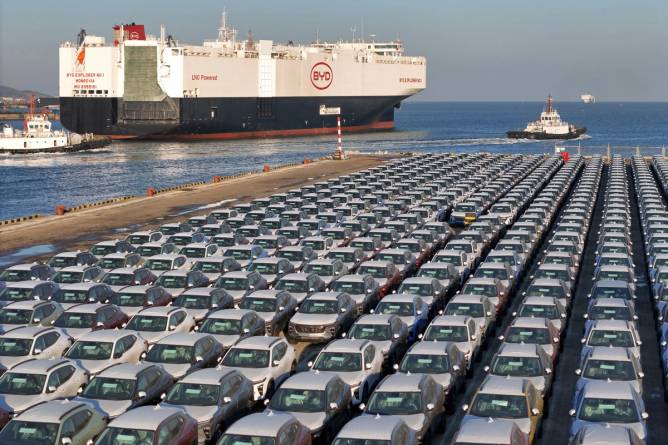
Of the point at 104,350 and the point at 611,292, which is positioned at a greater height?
the point at 611,292

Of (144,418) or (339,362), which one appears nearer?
(144,418)

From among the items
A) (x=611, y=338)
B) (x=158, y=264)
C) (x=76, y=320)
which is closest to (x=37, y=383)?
(x=76, y=320)

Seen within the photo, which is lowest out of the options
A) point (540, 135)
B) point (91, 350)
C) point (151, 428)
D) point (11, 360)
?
point (11, 360)

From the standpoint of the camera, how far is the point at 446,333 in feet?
65.4

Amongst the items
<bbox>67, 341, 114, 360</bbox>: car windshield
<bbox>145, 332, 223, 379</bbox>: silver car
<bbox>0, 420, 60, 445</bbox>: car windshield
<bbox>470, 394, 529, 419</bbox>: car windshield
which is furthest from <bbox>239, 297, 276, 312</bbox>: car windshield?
<bbox>0, 420, 60, 445</bbox>: car windshield

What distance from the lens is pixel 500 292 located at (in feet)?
80.4

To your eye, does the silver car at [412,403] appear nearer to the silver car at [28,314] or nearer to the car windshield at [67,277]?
the silver car at [28,314]

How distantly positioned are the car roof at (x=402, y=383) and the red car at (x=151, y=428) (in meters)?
3.06

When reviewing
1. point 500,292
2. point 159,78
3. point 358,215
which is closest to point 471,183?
point 358,215

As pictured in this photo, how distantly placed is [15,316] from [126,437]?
9365 millimetres

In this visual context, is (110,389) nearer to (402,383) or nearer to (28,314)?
(402,383)

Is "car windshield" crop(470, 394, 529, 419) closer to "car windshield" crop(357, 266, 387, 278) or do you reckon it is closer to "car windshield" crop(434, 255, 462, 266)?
"car windshield" crop(357, 266, 387, 278)

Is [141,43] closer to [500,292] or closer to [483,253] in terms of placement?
[483,253]

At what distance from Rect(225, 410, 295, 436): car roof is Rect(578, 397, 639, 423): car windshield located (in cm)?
421
